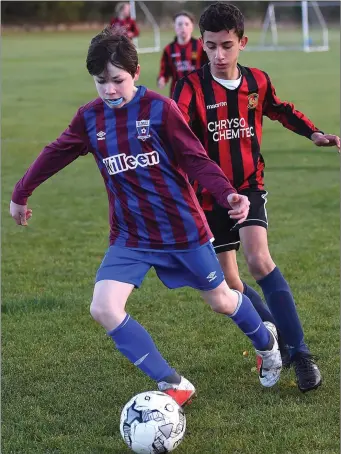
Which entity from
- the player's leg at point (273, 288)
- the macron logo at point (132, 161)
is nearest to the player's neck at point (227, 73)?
the player's leg at point (273, 288)

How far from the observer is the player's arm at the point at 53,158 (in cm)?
403

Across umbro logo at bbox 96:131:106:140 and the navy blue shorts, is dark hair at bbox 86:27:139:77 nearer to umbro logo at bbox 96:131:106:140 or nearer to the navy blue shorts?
umbro logo at bbox 96:131:106:140

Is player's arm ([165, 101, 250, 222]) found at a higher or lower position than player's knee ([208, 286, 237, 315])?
higher

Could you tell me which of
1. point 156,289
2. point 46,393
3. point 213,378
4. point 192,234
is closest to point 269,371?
point 213,378

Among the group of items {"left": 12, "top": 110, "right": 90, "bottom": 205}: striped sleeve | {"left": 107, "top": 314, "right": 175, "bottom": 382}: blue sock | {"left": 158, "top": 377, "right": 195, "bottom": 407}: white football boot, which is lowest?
{"left": 158, "top": 377, "right": 195, "bottom": 407}: white football boot

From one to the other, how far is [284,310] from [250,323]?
0.38 meters

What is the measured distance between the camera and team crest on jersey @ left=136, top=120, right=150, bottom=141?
3.88 m

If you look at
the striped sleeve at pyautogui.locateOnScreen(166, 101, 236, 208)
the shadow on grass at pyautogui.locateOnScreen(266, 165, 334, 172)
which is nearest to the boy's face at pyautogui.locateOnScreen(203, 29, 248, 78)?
the striped sleeve at pyautogui.locateOnScreen(166, 101, 236, 208)

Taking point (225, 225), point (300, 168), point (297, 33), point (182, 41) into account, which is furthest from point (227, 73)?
point (297, 33)

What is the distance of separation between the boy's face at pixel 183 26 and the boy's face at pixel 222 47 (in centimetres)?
860

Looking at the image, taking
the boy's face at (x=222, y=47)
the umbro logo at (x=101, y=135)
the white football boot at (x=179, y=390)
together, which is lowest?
the white football boot at (x=179, y=390)

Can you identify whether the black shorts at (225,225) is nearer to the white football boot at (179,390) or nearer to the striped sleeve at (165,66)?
the white football boot at (179,390)

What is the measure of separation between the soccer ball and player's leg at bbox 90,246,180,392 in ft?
0.82

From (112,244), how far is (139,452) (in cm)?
99
